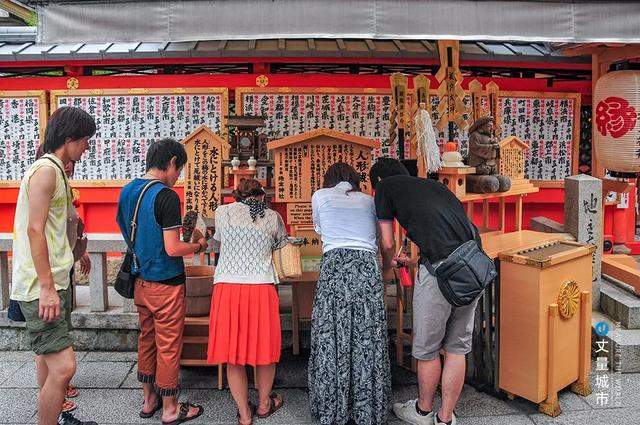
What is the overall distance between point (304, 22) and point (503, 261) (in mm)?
2402

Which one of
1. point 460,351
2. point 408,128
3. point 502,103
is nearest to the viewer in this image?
point 460,351

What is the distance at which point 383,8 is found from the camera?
398 cm

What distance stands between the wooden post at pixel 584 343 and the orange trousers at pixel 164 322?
325 centimetres

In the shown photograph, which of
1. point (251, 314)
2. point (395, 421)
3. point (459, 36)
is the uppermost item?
point (459, 36)

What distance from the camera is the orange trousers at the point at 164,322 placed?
4.06 m

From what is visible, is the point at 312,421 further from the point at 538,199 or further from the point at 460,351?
the point at 538,199

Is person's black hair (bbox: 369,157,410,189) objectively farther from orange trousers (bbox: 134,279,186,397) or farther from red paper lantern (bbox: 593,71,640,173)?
red paper lantern (bbox: 593,71,640,173)

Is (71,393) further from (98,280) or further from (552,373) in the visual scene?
(552,373)

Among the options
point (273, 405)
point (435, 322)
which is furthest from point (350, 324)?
point (273, 405)

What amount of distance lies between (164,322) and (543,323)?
2.86 m

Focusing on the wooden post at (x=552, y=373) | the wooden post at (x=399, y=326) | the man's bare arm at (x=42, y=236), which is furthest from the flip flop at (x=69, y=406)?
the wooden post at (x=552, y=373)

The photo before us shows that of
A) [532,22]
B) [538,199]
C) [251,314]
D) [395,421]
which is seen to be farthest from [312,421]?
[538,199]

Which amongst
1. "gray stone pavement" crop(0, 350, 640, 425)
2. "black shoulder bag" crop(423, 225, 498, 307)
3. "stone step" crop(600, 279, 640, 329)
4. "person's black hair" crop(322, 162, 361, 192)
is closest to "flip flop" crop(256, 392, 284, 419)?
"gray stone pavement" crop(0, 350, 640, 425)

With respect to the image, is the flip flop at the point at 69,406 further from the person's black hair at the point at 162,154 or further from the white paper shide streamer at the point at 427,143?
the white paper shide streamer at the point at 427,143
